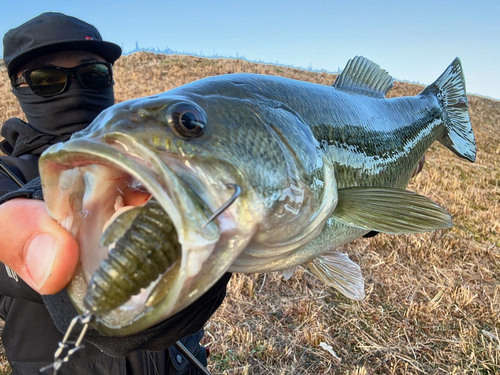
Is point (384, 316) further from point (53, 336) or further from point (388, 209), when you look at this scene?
point (53, 336)

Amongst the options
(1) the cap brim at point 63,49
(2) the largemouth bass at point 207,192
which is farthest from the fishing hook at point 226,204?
(1) the cap brim at point 63,49

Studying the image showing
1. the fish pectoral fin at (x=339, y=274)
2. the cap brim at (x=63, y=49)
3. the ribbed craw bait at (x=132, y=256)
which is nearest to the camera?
the ribbed craw bait at (x=132, y=256)

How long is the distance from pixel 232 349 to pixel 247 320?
0.51 m

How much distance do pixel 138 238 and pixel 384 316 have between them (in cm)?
440

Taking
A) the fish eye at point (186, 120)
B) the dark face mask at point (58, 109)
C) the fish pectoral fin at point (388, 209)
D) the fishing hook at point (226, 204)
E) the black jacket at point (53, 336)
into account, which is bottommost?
the black jacket at point (53, 336)

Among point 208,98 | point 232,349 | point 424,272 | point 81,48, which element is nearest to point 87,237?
point 208,98

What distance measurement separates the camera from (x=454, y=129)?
3.43 m

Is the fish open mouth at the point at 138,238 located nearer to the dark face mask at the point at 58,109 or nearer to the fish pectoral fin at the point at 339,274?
the fish pectoral fin at the point at 339,274

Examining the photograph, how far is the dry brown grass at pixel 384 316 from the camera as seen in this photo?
3.90 metres

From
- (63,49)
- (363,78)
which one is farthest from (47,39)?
(363,78)

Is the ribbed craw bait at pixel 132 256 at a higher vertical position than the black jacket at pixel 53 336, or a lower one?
higher

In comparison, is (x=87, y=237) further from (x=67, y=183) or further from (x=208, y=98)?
(x=208, y=98)

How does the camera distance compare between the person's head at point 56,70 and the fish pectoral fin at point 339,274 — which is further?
the person's head at point 56,70

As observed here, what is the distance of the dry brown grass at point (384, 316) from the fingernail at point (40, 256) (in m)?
3.04
